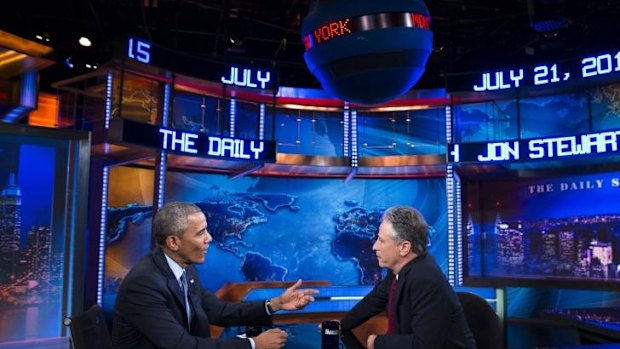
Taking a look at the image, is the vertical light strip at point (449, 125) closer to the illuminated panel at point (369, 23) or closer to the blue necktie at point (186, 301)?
the illuminated panel at point (369, 23)

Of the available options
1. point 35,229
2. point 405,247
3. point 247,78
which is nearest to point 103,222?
point 35,229

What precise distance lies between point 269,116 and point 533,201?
14.5 ft

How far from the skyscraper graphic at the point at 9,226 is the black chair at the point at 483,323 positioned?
457cm

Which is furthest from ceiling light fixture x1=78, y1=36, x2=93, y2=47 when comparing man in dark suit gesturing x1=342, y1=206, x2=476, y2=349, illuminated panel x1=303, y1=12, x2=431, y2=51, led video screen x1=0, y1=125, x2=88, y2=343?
man in dark suit gesturing x1=342, y1=206, x2=476, y2=349

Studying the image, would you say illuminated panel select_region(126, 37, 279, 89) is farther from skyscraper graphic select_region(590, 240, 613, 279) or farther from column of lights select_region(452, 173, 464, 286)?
skyscraper graphic select_region(590, 240, 613, 279)

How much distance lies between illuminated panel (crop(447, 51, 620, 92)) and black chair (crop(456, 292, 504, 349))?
5533 millimetres

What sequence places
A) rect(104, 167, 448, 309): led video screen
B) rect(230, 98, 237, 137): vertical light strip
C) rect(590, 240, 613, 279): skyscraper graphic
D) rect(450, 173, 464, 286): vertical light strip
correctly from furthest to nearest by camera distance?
1. rect(104, 167, 448, 309): led video screen
2. rect(230, 98, 237, 137): vertical light strip
3. rect(450, 173, 464, 286): vertical light strip
4. rect(590, 240, 613, 279): skyscraper graphic

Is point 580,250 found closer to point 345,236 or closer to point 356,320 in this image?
point 345,236

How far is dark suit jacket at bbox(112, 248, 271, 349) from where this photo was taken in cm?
195

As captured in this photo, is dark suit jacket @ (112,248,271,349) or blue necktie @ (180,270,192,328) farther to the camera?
blue necktie @ (180,270,192,328)

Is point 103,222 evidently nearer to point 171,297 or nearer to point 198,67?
point 198,67

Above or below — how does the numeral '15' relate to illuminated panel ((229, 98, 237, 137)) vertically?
above

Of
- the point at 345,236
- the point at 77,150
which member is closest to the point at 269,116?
the point at 345,236

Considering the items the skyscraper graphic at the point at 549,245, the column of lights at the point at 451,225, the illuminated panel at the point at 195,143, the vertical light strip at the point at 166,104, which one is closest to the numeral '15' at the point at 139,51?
the illuminated panel at the point at 195,143
